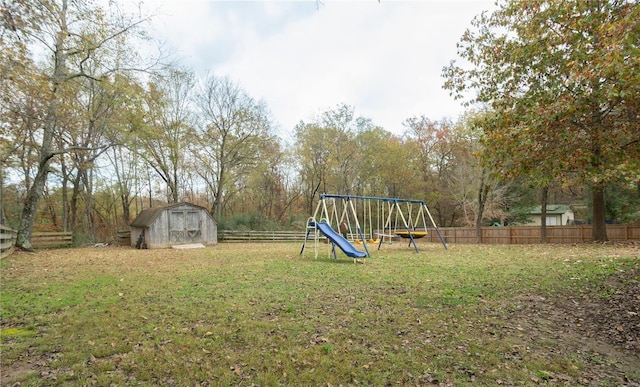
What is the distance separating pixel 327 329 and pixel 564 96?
16.0 feet

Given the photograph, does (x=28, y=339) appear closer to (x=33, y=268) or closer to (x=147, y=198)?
(x=33, y=268)

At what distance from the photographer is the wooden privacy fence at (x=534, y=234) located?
1555cm

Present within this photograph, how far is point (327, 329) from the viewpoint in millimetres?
4211

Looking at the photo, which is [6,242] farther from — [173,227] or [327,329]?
[327,329]

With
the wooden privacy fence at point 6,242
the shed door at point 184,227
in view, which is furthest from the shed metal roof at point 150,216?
the wooden privacy fence at point 6,242

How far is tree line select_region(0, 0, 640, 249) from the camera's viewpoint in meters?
5.25

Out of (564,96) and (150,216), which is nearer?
(564,96)

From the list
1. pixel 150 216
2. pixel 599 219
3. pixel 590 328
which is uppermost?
pixel 150 216

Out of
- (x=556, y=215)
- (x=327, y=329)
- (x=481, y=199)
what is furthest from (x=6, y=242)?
(x=556, y=215)

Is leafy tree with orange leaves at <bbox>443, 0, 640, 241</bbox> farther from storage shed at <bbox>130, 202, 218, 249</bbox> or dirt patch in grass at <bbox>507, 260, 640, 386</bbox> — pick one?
storage shed at <bbox>130, 202, 218, 249</bbox>

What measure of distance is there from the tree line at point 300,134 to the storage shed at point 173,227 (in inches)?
135

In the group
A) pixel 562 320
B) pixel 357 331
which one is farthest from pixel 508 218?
pixel 357 331

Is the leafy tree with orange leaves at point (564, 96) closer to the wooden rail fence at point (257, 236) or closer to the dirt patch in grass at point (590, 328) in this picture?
the dirt patch in grass at point (590, 328)

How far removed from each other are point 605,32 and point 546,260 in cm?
709
